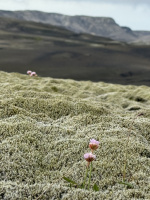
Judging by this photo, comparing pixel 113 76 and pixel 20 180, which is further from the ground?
pixel 20 180

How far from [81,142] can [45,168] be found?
107cm

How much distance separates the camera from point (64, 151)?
19.5 ft

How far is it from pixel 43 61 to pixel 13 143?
52.7 meters

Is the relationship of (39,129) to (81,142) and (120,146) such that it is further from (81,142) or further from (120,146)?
(120,146)

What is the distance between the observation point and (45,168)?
5.53 metres

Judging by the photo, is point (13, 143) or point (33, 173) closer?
point (33, 173)

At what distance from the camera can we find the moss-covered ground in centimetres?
472

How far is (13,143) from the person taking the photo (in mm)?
5895

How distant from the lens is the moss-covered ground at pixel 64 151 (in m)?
4.72

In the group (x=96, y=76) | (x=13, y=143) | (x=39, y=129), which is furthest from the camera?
(x=96, y=76)

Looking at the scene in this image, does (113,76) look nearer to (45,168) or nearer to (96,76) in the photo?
(96,76)

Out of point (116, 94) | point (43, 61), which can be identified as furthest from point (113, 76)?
point (116, 94)

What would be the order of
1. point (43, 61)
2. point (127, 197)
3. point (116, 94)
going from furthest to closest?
point (43, 61) < point (116, 94) < point (127, 197)

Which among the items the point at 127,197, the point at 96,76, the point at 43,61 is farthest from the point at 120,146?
the point at 43,61
